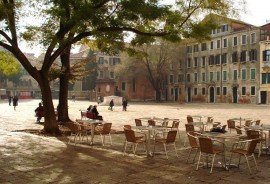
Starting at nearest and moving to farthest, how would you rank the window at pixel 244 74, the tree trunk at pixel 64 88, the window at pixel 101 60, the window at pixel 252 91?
the tree trunk at pixel 64 88 → the window at pixel 252 91 → the window at pixel 244 74 → the window at pixel 101 60

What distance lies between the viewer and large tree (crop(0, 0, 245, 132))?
11172 mm

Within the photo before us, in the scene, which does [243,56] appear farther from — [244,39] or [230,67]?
[230,67]

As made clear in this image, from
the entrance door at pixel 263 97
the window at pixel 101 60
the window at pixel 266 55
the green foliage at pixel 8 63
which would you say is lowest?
the entrance door at pixel 263 97

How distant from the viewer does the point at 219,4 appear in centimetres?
1311

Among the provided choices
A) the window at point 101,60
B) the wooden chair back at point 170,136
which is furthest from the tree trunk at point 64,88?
the window at point 101,60

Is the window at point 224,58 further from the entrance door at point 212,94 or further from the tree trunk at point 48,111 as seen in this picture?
the tree trunk at point 48,111

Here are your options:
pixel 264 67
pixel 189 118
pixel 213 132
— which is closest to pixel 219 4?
pixel 189 118

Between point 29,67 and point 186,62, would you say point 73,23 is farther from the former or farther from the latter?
point 186,62

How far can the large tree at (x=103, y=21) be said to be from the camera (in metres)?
11.2

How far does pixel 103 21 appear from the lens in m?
11.5

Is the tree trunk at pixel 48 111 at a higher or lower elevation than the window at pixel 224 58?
lower

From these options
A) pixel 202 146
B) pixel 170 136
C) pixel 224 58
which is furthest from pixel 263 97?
pixel 202 146

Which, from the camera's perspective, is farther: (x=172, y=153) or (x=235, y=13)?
(x=235, y=13)

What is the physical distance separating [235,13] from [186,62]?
4982 centimetres
